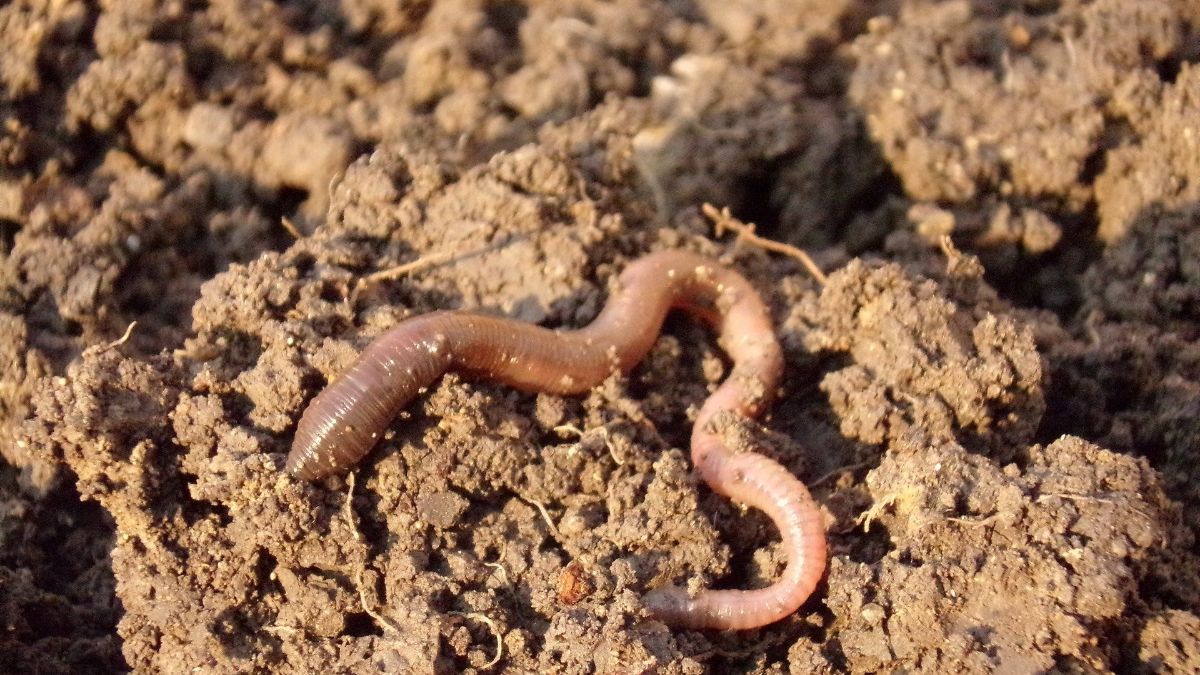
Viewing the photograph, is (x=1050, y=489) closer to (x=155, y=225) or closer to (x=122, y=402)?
(x=122, y=402)

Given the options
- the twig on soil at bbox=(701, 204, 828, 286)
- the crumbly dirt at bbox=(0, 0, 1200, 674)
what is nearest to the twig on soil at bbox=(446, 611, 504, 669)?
the crumbly dirt at bbox=(0, 0, 1200, 674)

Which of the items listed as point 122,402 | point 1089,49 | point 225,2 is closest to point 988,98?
point 1089,49

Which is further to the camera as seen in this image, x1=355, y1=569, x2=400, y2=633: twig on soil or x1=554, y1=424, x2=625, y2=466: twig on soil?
x1=554, y1=424, x2=625, y2=466: twig on soil

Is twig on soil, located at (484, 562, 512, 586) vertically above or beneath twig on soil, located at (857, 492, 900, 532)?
beneath

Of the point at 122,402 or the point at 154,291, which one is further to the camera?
the point at 154,291

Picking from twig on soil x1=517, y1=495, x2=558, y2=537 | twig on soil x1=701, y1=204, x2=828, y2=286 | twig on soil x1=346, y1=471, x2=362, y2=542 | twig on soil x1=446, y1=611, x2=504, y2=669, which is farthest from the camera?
twig on soil x1=701, y1=204, x2=828, y2=286

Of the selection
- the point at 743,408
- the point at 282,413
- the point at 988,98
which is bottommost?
the point at 743,408

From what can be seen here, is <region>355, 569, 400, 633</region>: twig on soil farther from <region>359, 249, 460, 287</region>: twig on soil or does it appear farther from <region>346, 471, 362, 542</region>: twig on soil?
<region>359, 249, 460, 287</region>: twig on soil
